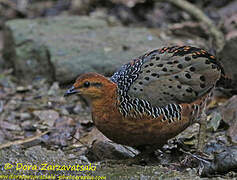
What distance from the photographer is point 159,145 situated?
4867mm

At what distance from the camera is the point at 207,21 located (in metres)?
8.77

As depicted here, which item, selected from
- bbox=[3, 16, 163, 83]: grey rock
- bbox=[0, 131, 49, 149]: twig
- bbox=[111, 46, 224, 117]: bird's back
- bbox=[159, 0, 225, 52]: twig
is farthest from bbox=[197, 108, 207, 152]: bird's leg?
bbox=[159, 0, 225, 52]: twig

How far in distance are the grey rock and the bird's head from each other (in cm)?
286

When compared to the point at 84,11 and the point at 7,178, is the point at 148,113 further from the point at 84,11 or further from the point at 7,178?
the point at 84,11

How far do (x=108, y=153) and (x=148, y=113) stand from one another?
840mm

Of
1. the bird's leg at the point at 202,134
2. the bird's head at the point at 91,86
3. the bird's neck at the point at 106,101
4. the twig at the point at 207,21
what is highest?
the twig at the point at 207,21

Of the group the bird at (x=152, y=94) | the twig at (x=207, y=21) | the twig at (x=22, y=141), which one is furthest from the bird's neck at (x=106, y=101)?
the twig at (x=207, y=21)

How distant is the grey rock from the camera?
766 cm

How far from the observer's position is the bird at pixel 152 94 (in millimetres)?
4551

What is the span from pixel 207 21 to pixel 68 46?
9.04ft

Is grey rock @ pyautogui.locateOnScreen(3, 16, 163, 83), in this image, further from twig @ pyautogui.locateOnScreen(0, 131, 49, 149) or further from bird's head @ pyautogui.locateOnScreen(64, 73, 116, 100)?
bird's head @ pyautogui.locateOnScreen(64, 73, 116, 100)

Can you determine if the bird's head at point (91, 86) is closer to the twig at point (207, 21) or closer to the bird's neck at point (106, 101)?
the bird's neck at point (106, 101)

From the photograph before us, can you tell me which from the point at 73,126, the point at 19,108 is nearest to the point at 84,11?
the point at 19,108

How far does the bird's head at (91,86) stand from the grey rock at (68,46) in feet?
9.38
